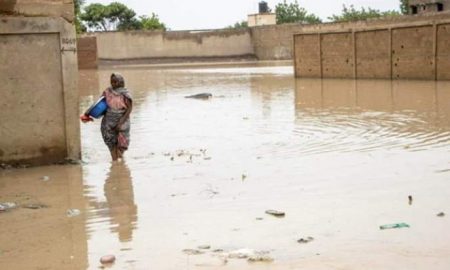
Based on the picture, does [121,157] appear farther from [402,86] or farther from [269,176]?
[402,86]

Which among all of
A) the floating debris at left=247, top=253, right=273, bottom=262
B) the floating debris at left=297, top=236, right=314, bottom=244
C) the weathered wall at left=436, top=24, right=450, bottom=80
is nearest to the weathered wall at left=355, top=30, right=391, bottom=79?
the weathered wall at left=436, top=24, right=450, bottom=80

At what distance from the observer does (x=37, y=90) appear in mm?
10547

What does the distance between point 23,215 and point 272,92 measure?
18333 mm

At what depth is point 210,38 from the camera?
62938 mm

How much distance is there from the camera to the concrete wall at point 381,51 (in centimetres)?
2648

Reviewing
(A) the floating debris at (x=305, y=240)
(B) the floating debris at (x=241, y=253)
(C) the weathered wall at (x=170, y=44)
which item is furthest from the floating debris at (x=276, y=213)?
(C) the weathered wall at (x=170, y=44)

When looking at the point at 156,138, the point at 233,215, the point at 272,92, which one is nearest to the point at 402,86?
the point at 272,92

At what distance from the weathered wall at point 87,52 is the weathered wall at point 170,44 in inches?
438

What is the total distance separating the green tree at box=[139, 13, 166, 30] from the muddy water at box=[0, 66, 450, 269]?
6932 cm

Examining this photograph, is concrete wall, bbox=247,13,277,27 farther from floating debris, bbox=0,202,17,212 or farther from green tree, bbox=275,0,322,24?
floating debris, bbox=0,202,17,212

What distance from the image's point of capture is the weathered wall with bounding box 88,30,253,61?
6181cm

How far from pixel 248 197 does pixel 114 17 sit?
8246 centimetres

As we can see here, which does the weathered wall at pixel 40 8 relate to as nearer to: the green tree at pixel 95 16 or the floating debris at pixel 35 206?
the floating debris at pixel 35 206

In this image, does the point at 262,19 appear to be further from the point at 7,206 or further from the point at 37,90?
the point at 7,206
